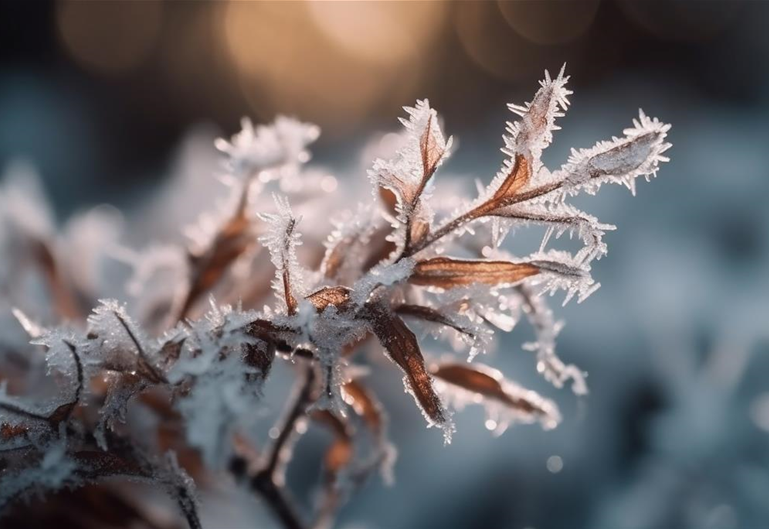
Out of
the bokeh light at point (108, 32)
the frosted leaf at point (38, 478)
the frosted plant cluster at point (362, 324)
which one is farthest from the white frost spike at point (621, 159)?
the bokeh light at point (108, 32)

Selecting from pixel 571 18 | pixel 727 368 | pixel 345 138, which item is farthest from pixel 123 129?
pixel 727 368

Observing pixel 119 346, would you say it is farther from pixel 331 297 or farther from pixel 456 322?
pixel 456 322

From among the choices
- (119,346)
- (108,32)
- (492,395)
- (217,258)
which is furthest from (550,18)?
(119,346)

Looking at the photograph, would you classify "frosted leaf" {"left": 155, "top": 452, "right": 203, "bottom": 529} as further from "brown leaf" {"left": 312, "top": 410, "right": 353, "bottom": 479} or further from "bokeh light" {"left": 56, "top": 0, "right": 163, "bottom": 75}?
"bokeh light" {"left": 56, "top": 0, "right": 163, "bottom": 75}

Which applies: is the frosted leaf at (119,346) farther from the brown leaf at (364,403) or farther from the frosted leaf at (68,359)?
the brown leaf at (364,403)

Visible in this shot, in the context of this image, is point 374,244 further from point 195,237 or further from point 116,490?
point 116,490

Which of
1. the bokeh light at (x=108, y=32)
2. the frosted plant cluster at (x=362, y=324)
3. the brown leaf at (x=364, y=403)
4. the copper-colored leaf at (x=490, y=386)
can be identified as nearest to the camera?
the frosted plant cluster at (x=362, y=324)
